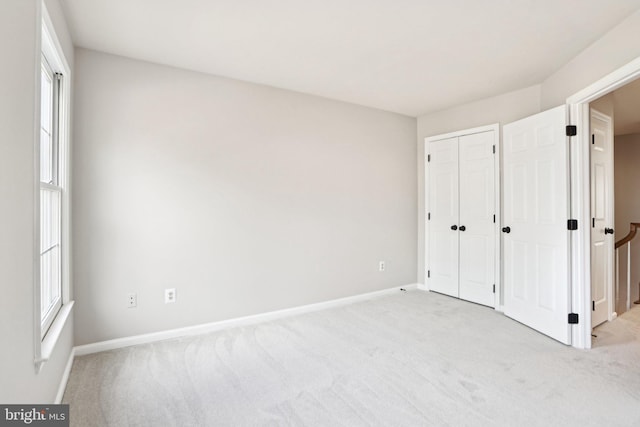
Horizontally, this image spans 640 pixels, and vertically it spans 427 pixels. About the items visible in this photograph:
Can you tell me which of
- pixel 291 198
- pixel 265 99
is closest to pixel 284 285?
pixel 291 198

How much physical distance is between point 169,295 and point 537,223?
3.54 metres

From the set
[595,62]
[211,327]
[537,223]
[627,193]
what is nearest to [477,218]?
[537,223]

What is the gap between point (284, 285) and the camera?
353 cm

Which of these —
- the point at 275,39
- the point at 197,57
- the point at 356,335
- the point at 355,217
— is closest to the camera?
the point at 275,39

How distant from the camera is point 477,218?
396 centimetres

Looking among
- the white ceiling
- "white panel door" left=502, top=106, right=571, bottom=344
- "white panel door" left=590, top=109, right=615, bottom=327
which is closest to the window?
the white ceiling

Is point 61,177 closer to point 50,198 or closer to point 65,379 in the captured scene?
point 50,198

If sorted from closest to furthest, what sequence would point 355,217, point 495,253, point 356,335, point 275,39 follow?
point 275,39, point 356,335, point 495,253, point 355,217

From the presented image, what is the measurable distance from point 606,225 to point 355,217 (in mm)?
2617

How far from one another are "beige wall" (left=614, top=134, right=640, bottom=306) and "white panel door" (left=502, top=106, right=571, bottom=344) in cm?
342

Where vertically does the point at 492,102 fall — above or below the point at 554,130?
above

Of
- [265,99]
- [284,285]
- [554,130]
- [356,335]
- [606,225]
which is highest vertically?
[265,99]

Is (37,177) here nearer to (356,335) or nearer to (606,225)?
(356,335)

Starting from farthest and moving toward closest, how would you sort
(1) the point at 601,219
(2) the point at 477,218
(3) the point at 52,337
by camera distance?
(2) the point at 477,218 → (1) the point at 601,219 → (3) the point at 52,337
